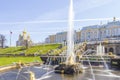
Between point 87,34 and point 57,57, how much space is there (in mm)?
91483

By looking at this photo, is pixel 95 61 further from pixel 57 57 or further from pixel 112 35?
pixel 112 35

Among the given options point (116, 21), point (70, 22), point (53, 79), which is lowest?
point (53, 79)

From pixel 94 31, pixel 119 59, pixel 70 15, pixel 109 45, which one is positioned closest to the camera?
pixel 70 15

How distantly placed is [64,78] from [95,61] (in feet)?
85.9

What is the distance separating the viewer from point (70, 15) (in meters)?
39.0

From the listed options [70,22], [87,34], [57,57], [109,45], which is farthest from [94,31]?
[70,22]

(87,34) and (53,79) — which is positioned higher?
(87,34)

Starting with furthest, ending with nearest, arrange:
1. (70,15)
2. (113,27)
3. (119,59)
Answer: (113,27), (119,59), (70,15)

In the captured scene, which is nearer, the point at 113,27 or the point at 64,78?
the point at 64,78

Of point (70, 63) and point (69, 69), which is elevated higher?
point (70, 63)

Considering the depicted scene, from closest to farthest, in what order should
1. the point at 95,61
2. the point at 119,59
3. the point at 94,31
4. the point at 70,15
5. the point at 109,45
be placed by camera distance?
the point at 70,15, the point at 119,59, the point at 95,61, the point at 109,45, the point at 94,31

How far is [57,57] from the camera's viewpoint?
60219mm

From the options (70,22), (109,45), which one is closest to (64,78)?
(70,22)

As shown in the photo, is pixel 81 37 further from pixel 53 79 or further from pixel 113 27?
pixel 53 79
